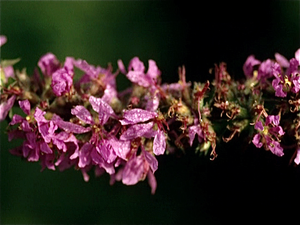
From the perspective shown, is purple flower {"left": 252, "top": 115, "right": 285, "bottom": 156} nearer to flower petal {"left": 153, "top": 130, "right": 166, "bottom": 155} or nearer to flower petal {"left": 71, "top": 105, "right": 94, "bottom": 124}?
flower petal {"left": 153, "top": 130, "right": 166, "bottom": 155}

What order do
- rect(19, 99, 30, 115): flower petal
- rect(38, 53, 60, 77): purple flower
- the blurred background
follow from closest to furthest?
rect(19, 99, 30, 115): flower petal < rect(38, 53, 60, 77): purple flower < the blurred background

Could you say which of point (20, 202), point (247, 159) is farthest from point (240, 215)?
point (20, 202)

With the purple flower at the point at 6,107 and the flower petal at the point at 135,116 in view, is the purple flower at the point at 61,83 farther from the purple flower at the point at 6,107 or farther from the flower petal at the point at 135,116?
the flower petal at the point at 135,116

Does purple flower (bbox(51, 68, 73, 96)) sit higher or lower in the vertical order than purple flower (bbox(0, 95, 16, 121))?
higher

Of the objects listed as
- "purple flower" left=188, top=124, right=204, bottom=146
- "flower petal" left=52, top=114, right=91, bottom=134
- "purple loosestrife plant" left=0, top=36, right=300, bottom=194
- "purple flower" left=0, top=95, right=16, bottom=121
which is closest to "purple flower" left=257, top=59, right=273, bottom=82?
"purple loosestrife plant" left=0, top=36, right=300, bottom=194

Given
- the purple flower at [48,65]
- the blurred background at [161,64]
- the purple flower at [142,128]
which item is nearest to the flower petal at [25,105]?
the purple flower at [48,65]

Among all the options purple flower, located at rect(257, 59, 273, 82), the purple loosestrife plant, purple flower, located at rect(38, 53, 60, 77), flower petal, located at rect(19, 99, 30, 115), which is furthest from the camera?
purple flower, located at rect(38, 53, 60, 77)

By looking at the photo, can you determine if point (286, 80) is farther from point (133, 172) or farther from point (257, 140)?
point (133, 172)

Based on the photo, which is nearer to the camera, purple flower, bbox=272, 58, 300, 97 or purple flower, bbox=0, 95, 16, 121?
purple flower, bbox=272, 58, 300, 97
